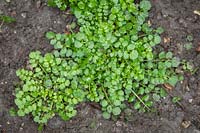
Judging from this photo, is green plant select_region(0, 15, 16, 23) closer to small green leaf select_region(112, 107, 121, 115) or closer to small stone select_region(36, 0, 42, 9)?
small stone select_region(36, 0, 42, 9)

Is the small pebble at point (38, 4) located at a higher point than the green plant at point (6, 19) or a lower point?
higher

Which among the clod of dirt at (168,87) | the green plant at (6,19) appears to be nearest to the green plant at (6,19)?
the green plant at (6,19)

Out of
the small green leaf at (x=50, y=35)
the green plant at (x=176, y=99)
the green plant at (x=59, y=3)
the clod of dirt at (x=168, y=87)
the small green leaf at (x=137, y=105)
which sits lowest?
the small green leaf at (x=137, y=105)

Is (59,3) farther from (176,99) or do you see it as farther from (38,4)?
(176,99)

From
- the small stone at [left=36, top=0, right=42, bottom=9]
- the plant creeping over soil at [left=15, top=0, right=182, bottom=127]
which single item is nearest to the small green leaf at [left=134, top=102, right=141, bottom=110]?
the plant creeping over soil at [left=15, top=0, right=182, bottom=127]

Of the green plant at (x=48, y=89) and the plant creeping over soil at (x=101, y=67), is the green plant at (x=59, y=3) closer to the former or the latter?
the plant creeping over soil at (x=101, y=67)

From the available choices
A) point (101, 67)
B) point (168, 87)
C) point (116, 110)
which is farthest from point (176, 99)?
point (101, 67)
